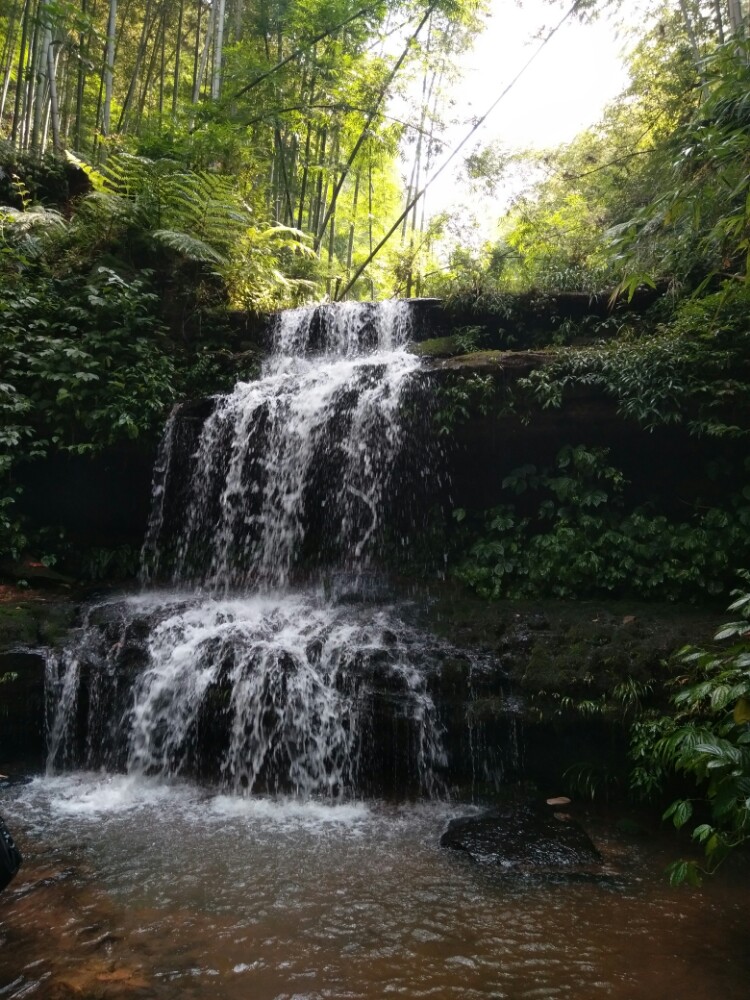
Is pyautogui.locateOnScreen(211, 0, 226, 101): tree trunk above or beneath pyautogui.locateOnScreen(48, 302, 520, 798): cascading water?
above

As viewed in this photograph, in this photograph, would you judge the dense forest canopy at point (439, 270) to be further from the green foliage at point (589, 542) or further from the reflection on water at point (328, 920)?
the reflection on water at point (328, 920)

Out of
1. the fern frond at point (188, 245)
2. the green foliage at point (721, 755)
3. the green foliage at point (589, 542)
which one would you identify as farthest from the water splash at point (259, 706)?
the fern frond at point (188, 245)

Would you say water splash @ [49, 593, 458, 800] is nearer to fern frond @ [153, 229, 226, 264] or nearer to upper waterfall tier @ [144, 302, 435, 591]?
upper waterfall tier @ [144, 302, 435, 591]

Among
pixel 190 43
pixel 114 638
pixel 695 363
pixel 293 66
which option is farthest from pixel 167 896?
pixel 190 43

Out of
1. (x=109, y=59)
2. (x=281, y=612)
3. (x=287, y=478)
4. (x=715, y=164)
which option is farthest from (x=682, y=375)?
(x=109, y=59)

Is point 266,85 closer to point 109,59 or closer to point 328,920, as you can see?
point 109,59

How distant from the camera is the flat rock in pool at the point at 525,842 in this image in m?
4.00

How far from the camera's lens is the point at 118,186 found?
34.3 feet

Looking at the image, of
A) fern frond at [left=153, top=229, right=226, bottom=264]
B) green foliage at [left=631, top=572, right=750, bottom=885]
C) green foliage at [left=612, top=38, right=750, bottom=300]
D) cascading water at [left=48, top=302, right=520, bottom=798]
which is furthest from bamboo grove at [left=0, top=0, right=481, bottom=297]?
green foliage at [left=631, top=572, right=750, bottom=885]

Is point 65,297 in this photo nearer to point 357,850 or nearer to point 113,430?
point 113,430

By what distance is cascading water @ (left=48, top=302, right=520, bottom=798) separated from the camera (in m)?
5.36

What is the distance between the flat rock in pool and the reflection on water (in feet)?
0.48

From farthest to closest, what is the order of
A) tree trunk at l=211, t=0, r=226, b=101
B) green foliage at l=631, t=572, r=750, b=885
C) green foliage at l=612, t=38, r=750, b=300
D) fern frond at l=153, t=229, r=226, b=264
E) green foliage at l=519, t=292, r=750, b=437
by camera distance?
tree trunk at l=211, t=0, r=226, b=101
fern frond at l=153, t=229, r=226, b=264
green foliage at l=519, t=292, r=750, b=437
green foliage at l=612, t=38, r=750, b=300
green foliage at l=631, t=572, r=750, b=885

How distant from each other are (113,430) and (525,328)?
5.99 meters
